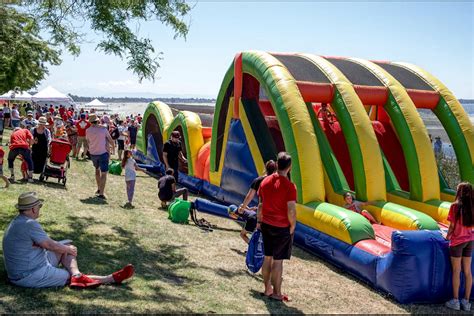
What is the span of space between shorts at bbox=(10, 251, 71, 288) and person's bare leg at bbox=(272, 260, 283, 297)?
2.03 metres

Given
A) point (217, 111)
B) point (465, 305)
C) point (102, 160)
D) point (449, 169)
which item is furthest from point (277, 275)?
point (449, 169)

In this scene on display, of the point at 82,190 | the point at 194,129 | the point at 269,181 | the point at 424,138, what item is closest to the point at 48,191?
the point at 82,190

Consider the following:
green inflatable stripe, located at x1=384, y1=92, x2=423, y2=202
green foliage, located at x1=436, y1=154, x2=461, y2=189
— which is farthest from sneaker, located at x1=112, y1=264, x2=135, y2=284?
green foliage, located at x1=436, y1=154, x2=461, y2=189

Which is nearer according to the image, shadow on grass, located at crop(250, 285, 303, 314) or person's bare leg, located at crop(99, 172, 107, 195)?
shadow on grass, located at crop(250, 285, 303, 314)

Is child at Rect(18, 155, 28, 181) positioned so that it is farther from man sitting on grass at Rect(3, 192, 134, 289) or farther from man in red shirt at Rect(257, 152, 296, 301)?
man in red shirt at Rect(257, 152, 296, 301)

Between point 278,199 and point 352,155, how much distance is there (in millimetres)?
3582

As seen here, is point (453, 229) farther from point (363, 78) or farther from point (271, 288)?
point (363, 78)

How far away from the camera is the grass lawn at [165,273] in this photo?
466 centimetres

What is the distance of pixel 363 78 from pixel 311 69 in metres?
1.14

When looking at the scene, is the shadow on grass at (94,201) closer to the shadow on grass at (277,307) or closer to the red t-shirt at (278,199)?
the shadow on grass at (277,307)

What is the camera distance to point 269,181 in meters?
5.20

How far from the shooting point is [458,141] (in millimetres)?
9602

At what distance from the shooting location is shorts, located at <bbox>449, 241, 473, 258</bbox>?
18.4ft

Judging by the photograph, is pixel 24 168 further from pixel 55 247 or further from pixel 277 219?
pixel 277 219
